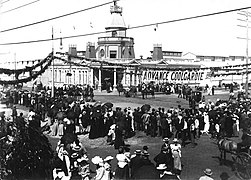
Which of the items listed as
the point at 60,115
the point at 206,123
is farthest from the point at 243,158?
the point at 60,115

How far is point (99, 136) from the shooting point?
17344mm

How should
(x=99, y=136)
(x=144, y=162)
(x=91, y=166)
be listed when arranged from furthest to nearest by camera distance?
1. (x=99, y=136)
2. (x=91, y=166)
3. (x=144, y=162)

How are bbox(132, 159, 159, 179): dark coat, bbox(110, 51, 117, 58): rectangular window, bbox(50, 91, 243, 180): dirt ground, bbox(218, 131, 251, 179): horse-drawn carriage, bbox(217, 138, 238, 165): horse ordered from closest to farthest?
bbox(132, 159, 159, 179): dark coat
bbox(218, 131, 251, 179): horse-drawn carriage
bbox(217, 138, 238, 165): horse
bbox(50, 91, 243, 180): dirt ground
bbox(110, 51, 117, 58): rectangular window

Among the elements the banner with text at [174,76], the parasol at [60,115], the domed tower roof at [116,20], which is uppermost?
the domed tower roof at [116,20]

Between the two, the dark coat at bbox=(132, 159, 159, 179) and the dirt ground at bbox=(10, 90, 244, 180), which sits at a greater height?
the dark coat at bbox=(132, 159, 159, 179)

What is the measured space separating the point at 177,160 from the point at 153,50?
49629 millimetres

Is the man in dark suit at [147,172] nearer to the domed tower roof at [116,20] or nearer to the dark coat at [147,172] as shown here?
the dark coat at [147,172]

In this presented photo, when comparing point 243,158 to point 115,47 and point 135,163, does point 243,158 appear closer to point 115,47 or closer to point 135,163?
point 135,163

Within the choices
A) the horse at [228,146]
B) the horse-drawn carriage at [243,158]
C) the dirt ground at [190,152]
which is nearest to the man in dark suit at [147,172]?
the dirt ground at [190,152]

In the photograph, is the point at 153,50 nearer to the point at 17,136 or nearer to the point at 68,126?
the point at 68,126

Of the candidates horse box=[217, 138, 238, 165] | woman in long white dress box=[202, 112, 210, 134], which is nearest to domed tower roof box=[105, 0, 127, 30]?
woman in long white dress box=[202, 112, 210, 134]

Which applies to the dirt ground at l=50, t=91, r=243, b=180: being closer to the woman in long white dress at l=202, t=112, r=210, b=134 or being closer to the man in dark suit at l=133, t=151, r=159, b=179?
the woman in long white dress at l=202, t=112, r=210, b=134

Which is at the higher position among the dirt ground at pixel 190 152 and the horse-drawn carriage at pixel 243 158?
the horse-drawn carriage at pixel 243 158

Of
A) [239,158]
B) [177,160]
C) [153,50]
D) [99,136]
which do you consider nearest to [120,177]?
[177,160]
